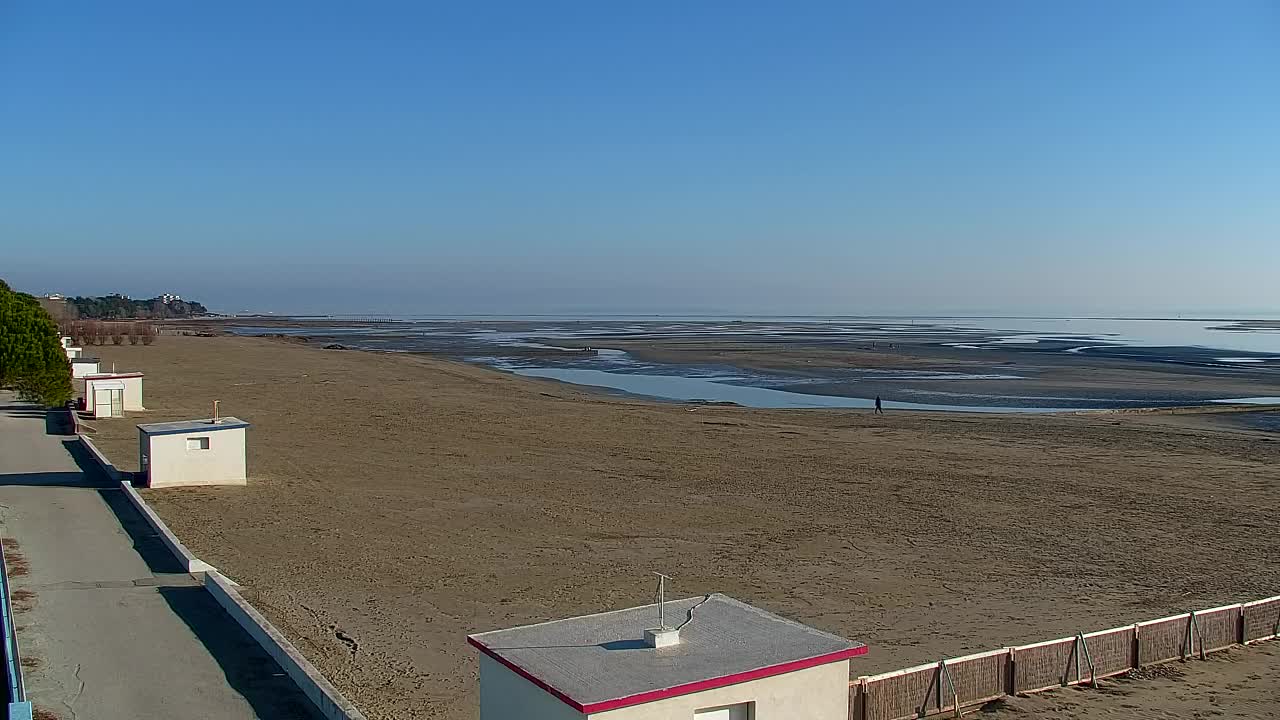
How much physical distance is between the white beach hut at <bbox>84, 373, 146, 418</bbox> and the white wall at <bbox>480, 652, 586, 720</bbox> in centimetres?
3254

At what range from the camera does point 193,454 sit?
23.8m

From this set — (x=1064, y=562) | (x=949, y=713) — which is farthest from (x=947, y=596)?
(x=949, y=713)

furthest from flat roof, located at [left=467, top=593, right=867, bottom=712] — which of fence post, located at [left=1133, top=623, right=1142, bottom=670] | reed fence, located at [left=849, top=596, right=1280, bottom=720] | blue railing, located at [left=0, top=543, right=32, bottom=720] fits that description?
fence post, located at [left=1133, top=623, right=1142, bottom=670]

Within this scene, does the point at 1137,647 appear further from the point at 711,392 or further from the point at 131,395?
the point at 711,392

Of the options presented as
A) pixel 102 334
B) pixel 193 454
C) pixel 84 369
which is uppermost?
pixel 102 334

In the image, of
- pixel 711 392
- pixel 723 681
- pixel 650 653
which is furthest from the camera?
pixel 711 392

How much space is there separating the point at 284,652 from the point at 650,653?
5495 millimetres

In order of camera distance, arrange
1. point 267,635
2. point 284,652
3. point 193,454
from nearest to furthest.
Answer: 1. point 284,652
2. point 267,635
3. point 193,454

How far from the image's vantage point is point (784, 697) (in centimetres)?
847

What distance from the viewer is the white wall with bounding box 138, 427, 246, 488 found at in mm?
23281

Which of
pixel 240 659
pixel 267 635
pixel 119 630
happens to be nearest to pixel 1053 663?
pixel 267 635

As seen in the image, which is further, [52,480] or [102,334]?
[102,334]

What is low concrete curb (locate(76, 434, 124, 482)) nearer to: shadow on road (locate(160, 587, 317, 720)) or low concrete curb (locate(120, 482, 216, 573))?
low concrete curb (locate(120, 482, 216, 573))

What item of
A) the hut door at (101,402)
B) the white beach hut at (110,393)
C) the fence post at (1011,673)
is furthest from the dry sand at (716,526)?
the fence post at (1011,673)
